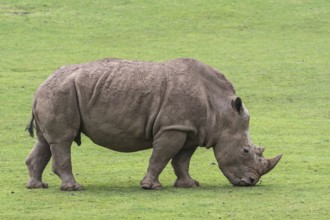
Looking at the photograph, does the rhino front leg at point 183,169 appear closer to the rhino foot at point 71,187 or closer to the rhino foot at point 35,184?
the rhino foot at point 71,187

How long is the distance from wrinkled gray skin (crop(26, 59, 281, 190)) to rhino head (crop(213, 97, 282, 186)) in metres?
0.01

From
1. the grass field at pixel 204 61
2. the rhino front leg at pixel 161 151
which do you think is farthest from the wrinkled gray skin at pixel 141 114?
the grass field at pixel 204 61

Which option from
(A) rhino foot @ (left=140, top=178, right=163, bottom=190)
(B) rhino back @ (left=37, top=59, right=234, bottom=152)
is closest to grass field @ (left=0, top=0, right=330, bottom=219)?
(A) rhino foot @ (left=140, top=178, right=163, bottom=190)

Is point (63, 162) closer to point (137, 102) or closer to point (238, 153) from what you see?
point (137, 102)

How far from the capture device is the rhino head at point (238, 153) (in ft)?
56.8

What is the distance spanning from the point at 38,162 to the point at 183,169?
6.97ft

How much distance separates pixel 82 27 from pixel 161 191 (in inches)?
880

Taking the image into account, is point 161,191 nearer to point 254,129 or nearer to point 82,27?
point 254,129

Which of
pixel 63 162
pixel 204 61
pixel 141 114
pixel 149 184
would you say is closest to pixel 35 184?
pixel 63 162

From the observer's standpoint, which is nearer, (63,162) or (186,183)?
(63,162)

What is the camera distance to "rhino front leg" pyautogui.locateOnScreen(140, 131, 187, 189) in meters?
16.9

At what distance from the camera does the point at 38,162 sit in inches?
687

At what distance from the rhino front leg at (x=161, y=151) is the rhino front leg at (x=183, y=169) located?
455 mm

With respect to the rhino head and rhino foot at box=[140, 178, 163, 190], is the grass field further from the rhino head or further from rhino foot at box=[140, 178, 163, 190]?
the rhino head
